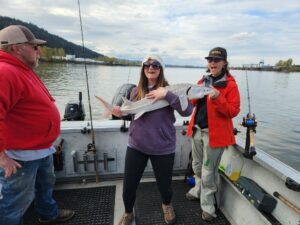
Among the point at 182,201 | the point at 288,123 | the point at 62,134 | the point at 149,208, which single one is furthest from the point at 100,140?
the point at 288,123

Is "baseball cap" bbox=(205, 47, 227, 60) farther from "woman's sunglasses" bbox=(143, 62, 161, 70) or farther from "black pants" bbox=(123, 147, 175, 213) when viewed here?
"black pants" bbox=(123, 147, 175, 213)

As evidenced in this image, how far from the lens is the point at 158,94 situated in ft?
7.39

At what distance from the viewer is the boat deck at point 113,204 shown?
2859mm

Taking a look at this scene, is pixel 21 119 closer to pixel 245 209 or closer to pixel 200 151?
pixel 200 151

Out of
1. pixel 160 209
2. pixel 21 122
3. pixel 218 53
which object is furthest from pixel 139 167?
pixel 218 53

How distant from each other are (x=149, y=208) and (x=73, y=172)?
1298 mm

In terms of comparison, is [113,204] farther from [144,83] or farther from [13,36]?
[13,36]

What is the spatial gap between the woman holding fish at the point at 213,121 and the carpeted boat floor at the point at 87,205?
1.23m

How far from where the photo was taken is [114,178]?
371cm

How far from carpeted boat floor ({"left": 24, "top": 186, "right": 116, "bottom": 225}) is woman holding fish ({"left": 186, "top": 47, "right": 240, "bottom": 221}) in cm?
123

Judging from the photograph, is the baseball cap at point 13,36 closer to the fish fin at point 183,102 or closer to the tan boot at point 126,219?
the fish fin at point 183,102

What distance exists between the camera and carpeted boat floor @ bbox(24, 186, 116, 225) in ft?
9.29

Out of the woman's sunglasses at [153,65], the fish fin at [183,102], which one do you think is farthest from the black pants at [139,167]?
the woman's sunglasses at [153,65]

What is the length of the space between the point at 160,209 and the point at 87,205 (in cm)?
97
